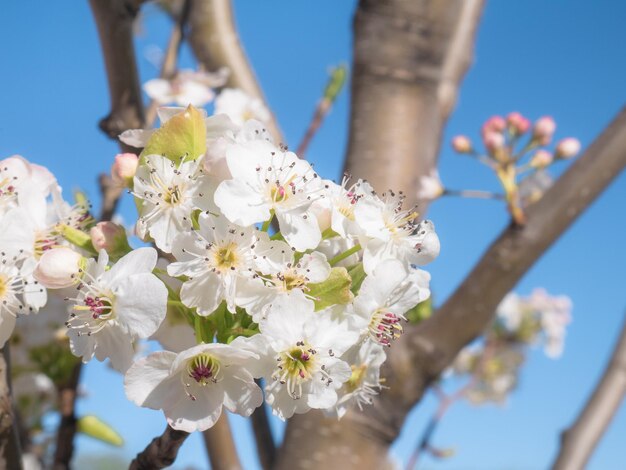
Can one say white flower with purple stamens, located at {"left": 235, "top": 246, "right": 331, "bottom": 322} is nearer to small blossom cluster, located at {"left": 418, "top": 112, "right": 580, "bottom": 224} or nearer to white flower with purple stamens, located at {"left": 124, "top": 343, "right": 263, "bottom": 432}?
white flower with purple stamens, located at {"left": 124, "top": 343, "right": 263, "bottom": 432}

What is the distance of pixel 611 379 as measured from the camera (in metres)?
1.52

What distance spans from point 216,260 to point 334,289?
9cm

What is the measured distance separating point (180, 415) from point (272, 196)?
0.18m

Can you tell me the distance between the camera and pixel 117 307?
50cm

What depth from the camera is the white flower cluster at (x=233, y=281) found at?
1.64ft

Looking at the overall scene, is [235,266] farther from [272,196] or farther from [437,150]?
[437,150]

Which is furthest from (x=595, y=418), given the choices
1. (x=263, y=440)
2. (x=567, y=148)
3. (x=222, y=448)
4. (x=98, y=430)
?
(x=98, y=430)

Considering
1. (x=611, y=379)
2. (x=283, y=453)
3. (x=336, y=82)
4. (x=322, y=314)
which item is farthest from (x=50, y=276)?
(x=611, y=379)

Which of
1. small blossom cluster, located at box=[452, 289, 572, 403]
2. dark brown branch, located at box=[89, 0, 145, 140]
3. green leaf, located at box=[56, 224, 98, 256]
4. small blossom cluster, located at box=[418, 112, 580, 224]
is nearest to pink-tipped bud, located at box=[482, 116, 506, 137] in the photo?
small blossom cluster, located at box=[418, 112, 580, 224]

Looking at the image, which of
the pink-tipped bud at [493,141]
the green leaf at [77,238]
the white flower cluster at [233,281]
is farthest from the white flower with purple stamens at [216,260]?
the pink-tipped bud at [493,141]

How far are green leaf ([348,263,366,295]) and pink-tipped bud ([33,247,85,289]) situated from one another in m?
0.21

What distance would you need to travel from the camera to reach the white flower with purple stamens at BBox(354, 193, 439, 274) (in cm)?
54

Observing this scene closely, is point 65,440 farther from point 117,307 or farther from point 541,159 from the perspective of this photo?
point 541,159

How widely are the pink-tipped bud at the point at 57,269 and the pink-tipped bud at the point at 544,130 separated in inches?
40.7
